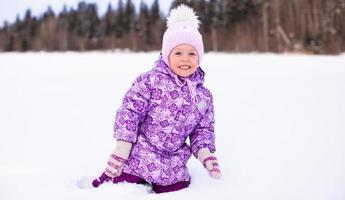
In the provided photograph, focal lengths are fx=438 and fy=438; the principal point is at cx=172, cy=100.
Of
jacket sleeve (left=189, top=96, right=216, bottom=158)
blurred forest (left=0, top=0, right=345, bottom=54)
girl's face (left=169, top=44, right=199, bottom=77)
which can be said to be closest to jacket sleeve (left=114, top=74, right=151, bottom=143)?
girl's face (left=169, top=44, right=199, bottom=77)

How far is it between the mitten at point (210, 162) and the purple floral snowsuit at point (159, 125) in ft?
0.14

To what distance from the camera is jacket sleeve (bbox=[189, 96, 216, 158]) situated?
187 cm

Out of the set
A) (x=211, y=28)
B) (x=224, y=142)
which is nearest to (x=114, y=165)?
(x=224, y=142)

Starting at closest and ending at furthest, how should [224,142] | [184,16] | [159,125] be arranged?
[159,125], [184,16], [224,142]

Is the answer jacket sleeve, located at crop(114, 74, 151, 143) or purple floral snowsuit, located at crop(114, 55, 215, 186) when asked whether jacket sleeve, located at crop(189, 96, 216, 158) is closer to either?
purple floral snowsuit, located at crop(114, 55, 215, 186)

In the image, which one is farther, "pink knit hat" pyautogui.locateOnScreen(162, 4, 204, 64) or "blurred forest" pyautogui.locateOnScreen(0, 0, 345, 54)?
"blurred forest" pyautogui.locateOnScreen(0, 0, 345, 54)

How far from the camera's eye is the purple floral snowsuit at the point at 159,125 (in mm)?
1761

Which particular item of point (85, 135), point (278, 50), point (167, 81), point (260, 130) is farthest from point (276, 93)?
point (278, 50)

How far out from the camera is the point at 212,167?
5.67ft

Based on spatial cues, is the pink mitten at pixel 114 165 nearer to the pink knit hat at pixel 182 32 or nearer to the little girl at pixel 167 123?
the little girl at pixel 167 123

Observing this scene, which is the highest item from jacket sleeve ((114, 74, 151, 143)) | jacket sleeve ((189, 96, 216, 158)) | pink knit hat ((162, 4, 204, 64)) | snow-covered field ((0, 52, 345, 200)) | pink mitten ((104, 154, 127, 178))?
pink knit hat ((162, 4, 204, 64))

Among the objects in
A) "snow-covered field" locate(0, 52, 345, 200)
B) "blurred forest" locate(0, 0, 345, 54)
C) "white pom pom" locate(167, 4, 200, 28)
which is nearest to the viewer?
"snow-covered field" locate(0, 52, 345, 200)

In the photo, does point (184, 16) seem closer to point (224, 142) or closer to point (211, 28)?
point (224, 142)

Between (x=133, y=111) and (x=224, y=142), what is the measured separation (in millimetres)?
803
